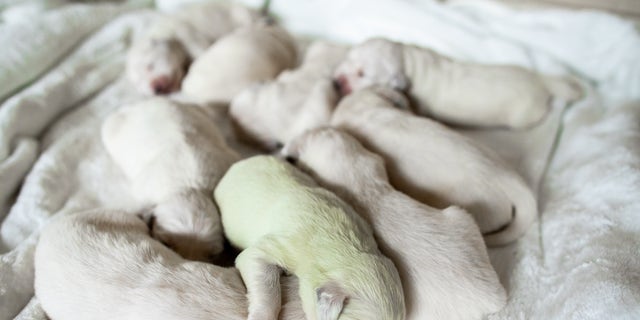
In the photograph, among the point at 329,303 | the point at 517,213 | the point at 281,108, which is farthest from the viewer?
the point at 281,108

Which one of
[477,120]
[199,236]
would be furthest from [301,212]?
[477,120]

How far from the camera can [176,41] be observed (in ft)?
7.45

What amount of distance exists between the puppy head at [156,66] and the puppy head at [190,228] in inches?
36.9

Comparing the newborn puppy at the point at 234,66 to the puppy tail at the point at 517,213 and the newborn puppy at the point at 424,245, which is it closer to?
the newborn puppy at the point at 424,245

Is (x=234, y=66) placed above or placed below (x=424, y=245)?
above

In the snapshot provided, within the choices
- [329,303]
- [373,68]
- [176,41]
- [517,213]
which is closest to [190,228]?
[329,303]

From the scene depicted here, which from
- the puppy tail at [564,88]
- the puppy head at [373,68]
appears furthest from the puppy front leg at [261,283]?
the puppy tail at [564,88]

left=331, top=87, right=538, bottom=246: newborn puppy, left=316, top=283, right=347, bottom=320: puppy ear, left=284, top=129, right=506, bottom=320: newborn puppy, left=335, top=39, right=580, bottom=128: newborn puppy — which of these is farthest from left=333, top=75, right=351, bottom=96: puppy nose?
left=316, top=283, right=347, bottom=320: puppy ear

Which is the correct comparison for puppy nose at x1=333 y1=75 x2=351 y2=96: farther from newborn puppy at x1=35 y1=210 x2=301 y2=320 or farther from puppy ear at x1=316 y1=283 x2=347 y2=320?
puppy ear at x1=316 y1=283 x2=347 y2=320

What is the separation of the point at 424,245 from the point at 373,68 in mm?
946

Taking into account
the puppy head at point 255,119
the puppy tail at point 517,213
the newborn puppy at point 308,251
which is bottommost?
the puppy tail at point 517,213

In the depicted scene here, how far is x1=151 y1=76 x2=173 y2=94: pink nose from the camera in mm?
2035

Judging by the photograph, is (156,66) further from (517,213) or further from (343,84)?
(517,213)

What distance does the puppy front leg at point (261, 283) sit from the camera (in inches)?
37.6
